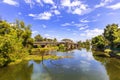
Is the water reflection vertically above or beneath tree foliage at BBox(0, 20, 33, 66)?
beneath

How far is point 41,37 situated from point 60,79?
109m

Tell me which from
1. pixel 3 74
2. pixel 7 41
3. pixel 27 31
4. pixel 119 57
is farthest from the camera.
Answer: pixel 27 31

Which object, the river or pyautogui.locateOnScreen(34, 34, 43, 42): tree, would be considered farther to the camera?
pyautogui.locateOnScreen(34, 34, 43, 42): tree

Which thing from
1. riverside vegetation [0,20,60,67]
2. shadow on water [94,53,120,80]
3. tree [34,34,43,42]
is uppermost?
tree [34,34,43,42]

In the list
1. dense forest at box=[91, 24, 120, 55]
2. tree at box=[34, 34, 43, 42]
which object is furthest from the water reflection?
tree at box=[34, 34, 43, 42]

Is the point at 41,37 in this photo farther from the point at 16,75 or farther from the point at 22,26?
the point at 16,75

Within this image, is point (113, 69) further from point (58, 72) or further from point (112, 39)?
point (112, 39)

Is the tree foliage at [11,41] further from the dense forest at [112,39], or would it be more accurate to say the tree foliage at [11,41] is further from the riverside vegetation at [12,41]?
the dense forest at [112,39]

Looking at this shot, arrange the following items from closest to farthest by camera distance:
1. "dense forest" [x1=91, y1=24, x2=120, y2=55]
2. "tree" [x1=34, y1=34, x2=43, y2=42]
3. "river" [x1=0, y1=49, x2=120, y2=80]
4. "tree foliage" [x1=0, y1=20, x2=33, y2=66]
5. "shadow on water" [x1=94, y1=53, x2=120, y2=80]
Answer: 1. "river" [x1=0, y1=49, x2=120, y2=80]
2. "shadow on water" [x1=94, y1=53, x2=120, y2=80]
3. "tree foliage" [x1=0, y1=20, x2=33, y2=66]
4. "dense forest" [x1=91, y1=24, x2=120, y2=55]
5. "tree" [x1=34, y1=34, x2=43, y2=42]

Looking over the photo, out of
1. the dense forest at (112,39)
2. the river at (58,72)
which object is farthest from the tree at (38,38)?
the river at (58,72)

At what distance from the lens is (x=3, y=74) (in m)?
22.6

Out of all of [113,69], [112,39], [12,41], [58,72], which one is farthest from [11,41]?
[112,39]

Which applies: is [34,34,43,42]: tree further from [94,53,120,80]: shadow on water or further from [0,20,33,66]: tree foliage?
[94,53,120,80]: shadow on water

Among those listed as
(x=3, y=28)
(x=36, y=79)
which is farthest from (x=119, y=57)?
(x=3, y=28)
